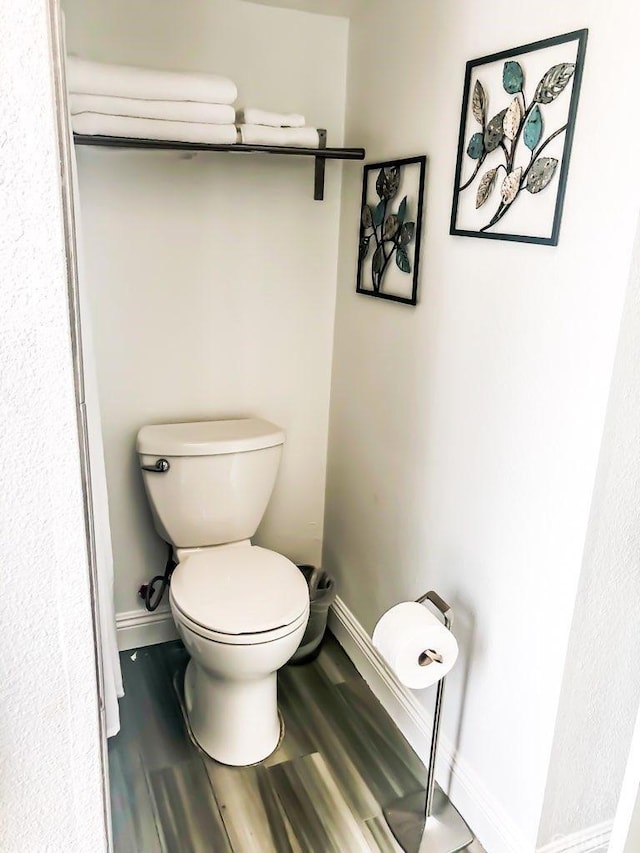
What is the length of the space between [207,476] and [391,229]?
86 centimetres

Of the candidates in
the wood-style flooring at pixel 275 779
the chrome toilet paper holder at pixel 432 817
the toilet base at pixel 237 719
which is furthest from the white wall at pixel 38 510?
the chrome toilet paper holder at pixel 432 817

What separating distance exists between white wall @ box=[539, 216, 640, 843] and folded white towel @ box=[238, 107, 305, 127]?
43.0 inches

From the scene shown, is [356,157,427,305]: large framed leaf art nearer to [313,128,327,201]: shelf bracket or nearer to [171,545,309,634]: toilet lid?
[313,128,327,201]: shelf bracket

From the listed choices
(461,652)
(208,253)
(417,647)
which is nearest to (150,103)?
(208,253)

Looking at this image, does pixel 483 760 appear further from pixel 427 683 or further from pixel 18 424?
pixel 18 424

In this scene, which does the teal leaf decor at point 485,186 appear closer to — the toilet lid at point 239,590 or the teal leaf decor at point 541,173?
the teal leaf decor at point 541,173

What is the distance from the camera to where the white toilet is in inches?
67.3

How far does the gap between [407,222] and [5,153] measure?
1.12m

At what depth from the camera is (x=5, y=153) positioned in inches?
34.3

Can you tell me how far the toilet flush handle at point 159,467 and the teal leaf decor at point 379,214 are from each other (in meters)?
0.89

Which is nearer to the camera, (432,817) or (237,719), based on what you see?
(432,817)

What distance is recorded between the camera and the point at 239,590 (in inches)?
71.3

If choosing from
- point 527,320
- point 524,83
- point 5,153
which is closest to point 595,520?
point 527,320

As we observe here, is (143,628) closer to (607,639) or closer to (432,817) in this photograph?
(432,817)
